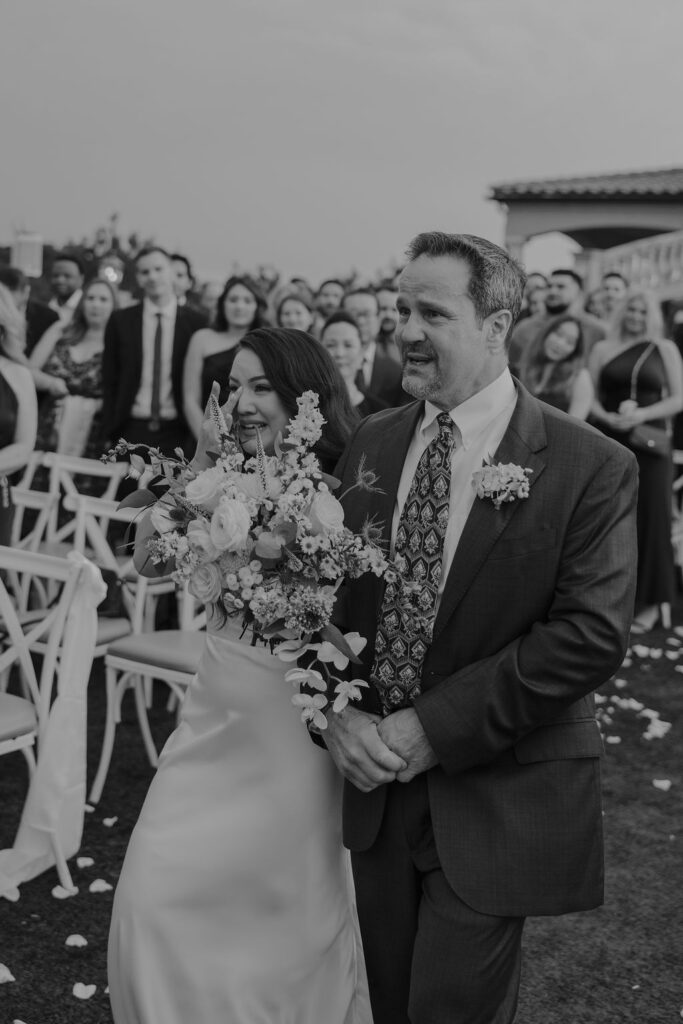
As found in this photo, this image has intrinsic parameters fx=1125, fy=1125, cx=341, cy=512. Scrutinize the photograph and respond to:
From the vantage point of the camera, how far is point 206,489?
7.51ft

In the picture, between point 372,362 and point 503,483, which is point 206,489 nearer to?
point 503,483

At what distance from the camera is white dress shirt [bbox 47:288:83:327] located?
796cm

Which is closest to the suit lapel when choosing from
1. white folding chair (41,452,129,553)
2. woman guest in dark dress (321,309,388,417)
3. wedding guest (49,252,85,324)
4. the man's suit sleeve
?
the man's suit sleeve

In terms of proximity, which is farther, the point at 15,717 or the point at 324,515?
the point at 15,717

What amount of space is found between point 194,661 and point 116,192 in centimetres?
1075

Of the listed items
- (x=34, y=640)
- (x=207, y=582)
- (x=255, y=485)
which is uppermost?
(x=255, y=485)

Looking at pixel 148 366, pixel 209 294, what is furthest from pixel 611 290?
pixel 209 294

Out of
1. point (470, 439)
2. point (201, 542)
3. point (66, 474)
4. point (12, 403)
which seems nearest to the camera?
point (201, 542)

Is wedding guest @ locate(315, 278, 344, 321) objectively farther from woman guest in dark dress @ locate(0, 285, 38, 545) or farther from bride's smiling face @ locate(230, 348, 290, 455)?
bride's smiling face @ locate(230, 348, 290, 455)

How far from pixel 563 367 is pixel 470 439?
5.27m

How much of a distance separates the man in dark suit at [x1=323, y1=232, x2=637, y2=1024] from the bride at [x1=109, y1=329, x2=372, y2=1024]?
0.36 m

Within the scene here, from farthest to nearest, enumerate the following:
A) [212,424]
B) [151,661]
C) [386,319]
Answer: [386,319] → [151,661] → [212,424]

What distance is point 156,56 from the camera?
1211 cm

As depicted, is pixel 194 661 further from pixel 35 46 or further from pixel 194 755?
pixel 35 46
